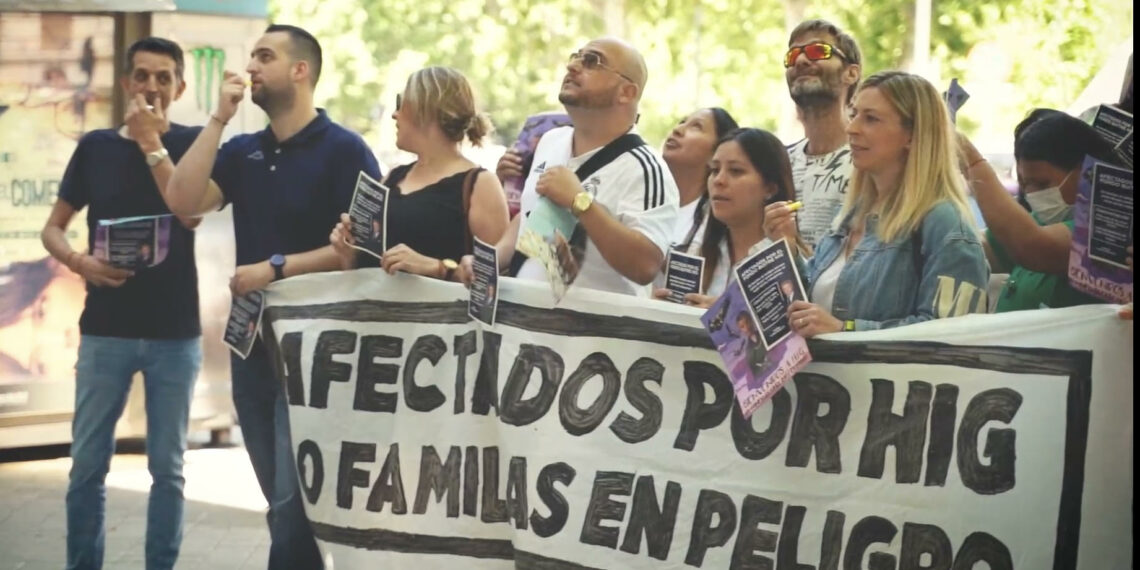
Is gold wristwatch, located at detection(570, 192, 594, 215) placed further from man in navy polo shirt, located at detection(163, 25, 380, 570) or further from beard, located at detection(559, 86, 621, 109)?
man in navy polo shirt, located at detection(163, 25, 380, 570)

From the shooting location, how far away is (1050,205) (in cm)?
521

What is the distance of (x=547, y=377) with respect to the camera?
5.30 metres

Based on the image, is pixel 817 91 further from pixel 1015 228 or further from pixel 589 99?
pixel 1015 228

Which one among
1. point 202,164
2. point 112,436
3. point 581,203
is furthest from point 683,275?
point 112,436

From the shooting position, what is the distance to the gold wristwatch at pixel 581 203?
5.23 m

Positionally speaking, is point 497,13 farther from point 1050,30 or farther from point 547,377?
point 547,377

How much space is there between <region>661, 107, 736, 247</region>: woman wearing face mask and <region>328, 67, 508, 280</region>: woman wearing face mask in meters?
0.76

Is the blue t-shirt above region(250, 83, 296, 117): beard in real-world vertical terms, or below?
below

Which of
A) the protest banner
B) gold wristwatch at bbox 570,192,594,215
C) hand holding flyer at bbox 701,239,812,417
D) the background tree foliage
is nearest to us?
the protest banner

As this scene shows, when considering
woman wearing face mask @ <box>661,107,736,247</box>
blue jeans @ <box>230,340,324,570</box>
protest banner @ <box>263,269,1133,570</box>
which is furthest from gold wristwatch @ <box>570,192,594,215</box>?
blue jeans @ <box>230,340,324,570</box>

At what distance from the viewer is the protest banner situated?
436 cm

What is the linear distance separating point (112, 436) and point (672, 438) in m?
2.44

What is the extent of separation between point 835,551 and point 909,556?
0.68 feet

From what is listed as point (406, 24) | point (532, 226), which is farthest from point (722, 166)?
point (406, 24)
